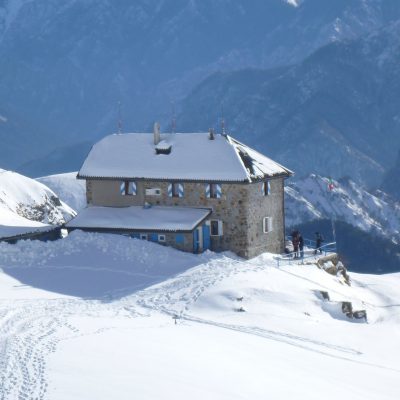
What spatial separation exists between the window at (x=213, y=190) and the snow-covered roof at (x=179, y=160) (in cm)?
49

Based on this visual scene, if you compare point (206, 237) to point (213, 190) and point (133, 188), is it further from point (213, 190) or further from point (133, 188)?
point (133, 188)

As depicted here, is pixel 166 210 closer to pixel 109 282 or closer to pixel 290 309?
pixel 109 282

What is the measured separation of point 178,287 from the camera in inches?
2013

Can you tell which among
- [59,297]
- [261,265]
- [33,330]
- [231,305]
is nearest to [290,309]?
[231,305]

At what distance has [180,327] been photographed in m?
43.7

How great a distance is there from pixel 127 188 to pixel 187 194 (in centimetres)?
420

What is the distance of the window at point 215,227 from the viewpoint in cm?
6094

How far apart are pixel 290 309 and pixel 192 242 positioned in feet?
37.6

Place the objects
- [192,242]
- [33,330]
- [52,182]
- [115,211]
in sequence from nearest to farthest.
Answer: [33,330], [192,242], [115,211], [52,182]

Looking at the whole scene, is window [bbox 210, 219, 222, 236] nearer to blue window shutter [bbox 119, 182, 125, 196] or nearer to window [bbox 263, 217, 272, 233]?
window [bbox 263, 217, 272, 233]

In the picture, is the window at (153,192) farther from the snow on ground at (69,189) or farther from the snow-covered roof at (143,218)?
the snow on ground at (69,189)

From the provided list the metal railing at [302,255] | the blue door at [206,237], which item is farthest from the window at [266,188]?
the blue door at [206,237]

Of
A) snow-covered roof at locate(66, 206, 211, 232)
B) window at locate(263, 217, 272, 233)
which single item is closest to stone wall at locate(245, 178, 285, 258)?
window at locate(263, 217, 272, 233)

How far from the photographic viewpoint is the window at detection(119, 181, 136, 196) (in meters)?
63.8
